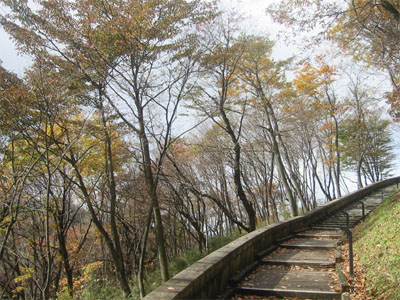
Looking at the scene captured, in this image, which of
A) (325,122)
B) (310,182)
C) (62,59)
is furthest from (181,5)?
(310,182)

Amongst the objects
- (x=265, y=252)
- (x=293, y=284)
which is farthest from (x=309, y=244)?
(x=293, y=284)

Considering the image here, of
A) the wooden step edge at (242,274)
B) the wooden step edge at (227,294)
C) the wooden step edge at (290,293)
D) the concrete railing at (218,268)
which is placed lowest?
the wooden step edge at (290,293)

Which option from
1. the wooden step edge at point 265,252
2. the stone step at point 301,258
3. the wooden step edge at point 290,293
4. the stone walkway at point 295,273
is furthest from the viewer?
the wooden step edge at point 265,252

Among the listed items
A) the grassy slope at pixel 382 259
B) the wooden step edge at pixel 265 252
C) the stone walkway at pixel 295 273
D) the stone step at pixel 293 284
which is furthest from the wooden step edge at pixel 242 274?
the grassy slope at pixel 382 259

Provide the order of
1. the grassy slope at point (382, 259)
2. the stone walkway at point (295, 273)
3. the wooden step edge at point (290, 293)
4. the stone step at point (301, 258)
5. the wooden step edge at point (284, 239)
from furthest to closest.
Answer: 1. the wooden step edge at point (284, 239)
2. the stone step at point (301, 258)
3. the stone walkway at point (295, 273)
4. the wooden step edge at point (290, 293)
5. the grassy slope at point (382, 259)

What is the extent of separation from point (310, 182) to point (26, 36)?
26845mm

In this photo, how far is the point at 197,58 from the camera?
10539 millimetres

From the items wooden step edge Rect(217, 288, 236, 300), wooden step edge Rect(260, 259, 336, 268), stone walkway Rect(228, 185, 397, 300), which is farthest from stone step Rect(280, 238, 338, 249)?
wooden step edge Rect(217, 288, 236, 300)

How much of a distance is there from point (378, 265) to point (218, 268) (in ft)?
8.65

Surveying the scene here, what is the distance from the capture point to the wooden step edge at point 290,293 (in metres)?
4.61

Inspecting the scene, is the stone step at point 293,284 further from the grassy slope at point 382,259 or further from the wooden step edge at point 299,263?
the grassy slope at point 382,259

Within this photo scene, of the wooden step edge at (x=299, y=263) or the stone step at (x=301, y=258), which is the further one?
the stone step at (x=301, y=258)

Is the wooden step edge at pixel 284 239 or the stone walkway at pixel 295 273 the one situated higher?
the wooden step edge at pixel 284 239

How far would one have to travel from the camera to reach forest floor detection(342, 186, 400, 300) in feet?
13.5
